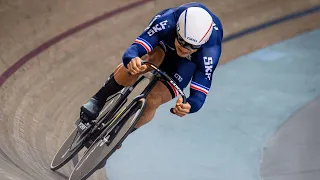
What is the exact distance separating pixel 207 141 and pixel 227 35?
213cm

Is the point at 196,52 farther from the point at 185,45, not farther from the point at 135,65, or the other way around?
the point at 135,65

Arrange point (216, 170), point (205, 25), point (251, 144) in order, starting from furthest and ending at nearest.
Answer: point (251, 144), point (216, 170), point (205, 25)

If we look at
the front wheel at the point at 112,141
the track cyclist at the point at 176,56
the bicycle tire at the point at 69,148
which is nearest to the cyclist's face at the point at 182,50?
the track cyclist at the point at 176,56

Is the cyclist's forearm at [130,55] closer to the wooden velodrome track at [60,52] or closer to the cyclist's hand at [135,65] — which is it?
the cyclist's hand at [135,65]

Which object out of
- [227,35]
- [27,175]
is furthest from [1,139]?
[227,35]

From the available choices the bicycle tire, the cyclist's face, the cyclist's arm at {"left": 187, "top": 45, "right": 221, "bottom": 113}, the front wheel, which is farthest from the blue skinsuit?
the bicycle tire

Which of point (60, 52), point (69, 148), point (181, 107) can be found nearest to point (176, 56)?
point (181, 107)

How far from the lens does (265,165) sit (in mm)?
5336

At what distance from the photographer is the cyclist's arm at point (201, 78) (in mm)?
3947

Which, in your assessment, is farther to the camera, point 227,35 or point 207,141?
point 227,35

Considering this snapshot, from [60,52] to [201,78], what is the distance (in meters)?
2.71

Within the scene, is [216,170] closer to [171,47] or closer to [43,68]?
[171,47]

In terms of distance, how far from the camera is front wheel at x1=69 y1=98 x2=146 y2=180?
13.3ft

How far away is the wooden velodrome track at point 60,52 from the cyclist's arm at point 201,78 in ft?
3.87
